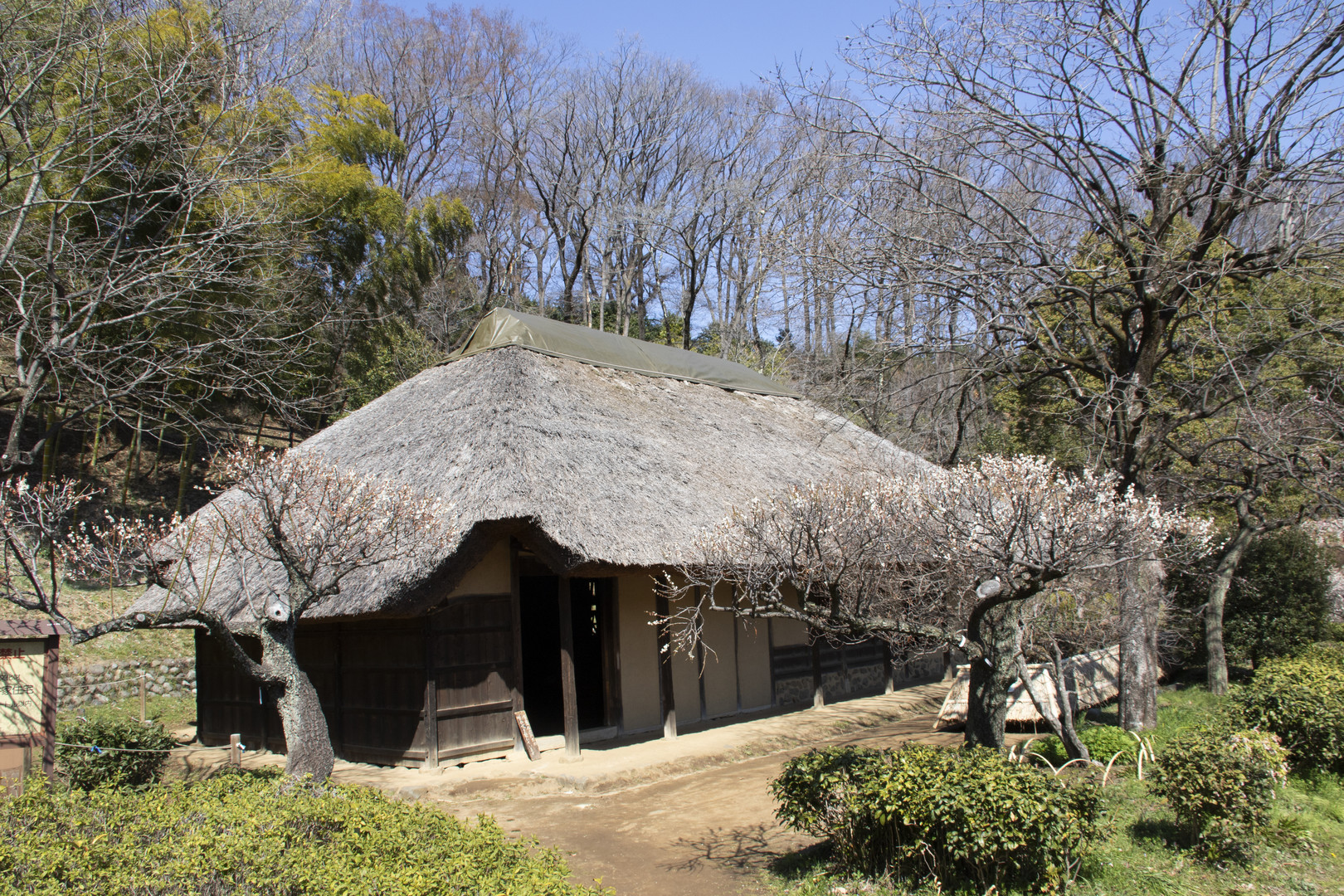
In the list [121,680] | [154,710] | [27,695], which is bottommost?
[154,710]

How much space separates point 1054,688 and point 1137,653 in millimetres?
1778

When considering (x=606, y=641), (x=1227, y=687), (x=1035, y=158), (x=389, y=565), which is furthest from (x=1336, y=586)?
(x=389, y=565)

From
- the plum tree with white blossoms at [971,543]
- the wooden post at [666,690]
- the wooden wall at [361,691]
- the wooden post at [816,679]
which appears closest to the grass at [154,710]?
the wooden wall at [361,691]

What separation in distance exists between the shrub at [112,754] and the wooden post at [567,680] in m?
4.16

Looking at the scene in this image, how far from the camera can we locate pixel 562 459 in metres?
10.2

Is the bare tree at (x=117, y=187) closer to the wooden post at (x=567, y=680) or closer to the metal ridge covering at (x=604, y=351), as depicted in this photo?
the metal ridge covering at (x=604, y=351)

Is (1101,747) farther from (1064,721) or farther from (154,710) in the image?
(154,710)

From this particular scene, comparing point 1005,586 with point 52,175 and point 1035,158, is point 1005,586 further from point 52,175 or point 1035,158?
point 52,175

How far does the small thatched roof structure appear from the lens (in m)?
10.3

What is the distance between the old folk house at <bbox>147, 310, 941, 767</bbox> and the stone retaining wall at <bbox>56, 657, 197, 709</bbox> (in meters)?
2.76

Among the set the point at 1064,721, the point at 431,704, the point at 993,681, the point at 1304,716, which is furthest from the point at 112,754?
the point at 1304,716

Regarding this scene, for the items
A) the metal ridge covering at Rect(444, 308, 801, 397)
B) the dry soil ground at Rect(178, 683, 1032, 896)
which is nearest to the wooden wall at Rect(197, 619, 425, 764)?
the dry soil ground at Rect(178, 683, 1032, 896)

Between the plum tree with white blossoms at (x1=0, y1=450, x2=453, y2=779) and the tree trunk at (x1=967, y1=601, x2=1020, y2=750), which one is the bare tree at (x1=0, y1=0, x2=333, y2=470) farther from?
the tree trunk at (x1=967, y1=601, x2=1020, y2=750)

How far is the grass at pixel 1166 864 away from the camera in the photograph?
5266mm
